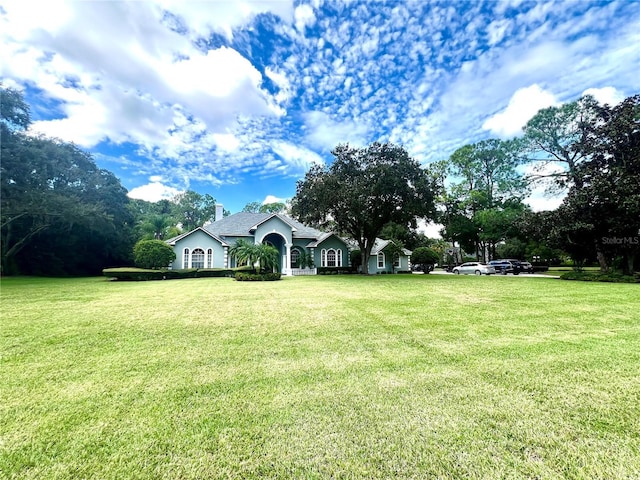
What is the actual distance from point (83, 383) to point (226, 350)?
1.82 meters

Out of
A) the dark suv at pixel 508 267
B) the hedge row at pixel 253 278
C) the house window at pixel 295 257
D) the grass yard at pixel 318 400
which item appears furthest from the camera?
the dark suv at pixel 508 267

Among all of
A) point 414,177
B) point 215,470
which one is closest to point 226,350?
point 215,470

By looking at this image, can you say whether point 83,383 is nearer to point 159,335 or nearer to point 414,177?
point 159,335

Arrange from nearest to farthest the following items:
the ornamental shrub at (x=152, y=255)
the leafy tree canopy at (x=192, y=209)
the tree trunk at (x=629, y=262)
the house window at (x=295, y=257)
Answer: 1. the tree trunk at (x=629, y=262)
2. the ornamental shrub at (x=152, y=255)
3. the house window at (x=295, y=257)
4. the leafy tree canopy at (x=192, y=209)

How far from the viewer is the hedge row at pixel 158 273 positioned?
739 inches

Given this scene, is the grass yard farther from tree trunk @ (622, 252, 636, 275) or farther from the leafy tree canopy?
the leafy tree canopy

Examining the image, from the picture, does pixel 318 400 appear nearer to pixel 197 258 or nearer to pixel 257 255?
pixel 257 255

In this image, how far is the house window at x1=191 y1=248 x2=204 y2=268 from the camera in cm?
2372

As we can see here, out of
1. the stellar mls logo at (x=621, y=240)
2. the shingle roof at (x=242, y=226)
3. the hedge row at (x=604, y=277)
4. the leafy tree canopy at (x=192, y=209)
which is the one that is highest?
the leafy tree canopy at (x=192, y=209)

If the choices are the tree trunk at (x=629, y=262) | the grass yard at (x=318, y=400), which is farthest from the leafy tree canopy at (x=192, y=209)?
the tree trunk at (x=629, y=262)

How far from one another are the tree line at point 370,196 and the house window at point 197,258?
7.08m

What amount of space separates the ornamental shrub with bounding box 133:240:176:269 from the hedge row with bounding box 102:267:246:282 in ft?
2.10

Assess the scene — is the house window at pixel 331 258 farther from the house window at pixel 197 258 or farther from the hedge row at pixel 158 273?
the house window at pixel 197 258

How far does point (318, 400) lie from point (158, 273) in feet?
67.4
